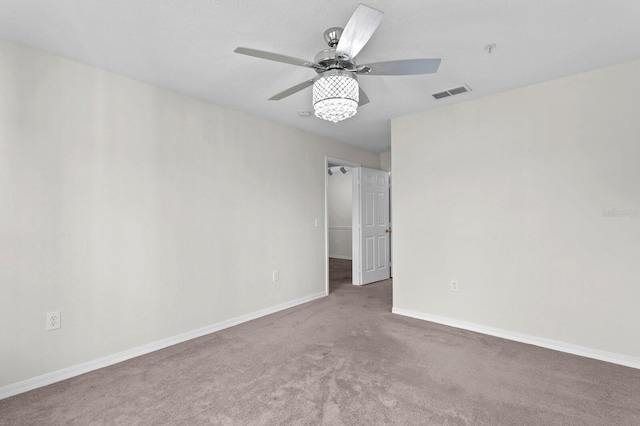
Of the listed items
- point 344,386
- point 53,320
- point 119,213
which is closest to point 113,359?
point 53,320

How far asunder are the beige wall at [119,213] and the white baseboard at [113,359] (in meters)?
0.05

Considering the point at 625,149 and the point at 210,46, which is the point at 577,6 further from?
the point at 210,46

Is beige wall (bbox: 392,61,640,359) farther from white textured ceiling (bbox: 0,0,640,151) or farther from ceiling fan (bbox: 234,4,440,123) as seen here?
ceiling fan (bbox: 234,4,440,123)

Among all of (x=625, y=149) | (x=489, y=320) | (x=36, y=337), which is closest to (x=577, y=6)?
(x=625, y=149)

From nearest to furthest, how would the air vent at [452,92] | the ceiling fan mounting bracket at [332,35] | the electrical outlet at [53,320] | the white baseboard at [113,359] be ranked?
the ceiling fan mounting bracket at [332,35]
the white baseboard at [113,359]
the electrical outlet at [53,320]
the air vent at [452,92]

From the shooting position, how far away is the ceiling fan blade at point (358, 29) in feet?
4.59

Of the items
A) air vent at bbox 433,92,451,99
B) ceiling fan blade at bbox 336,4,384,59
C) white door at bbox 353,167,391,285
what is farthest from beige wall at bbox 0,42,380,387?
ceiling fan blade at bbox 336,4,384,59

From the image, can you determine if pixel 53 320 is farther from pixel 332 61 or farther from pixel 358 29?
pixel 358 29

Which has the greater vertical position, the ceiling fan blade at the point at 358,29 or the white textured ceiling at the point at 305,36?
the white textured ceiling at the point at 305,36

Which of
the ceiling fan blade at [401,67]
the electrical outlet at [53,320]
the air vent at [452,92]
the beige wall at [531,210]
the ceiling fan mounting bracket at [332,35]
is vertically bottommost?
the electrical outlet at [53,320]

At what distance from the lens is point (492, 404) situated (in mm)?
1979

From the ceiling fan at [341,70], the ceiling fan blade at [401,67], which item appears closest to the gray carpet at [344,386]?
the ceiling fan at [341,70]

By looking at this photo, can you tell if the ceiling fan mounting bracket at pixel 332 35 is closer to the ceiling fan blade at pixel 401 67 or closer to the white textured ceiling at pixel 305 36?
the white textured ceiling at pixel 305 36

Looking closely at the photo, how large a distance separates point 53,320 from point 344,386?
Result: 2.17 meters
